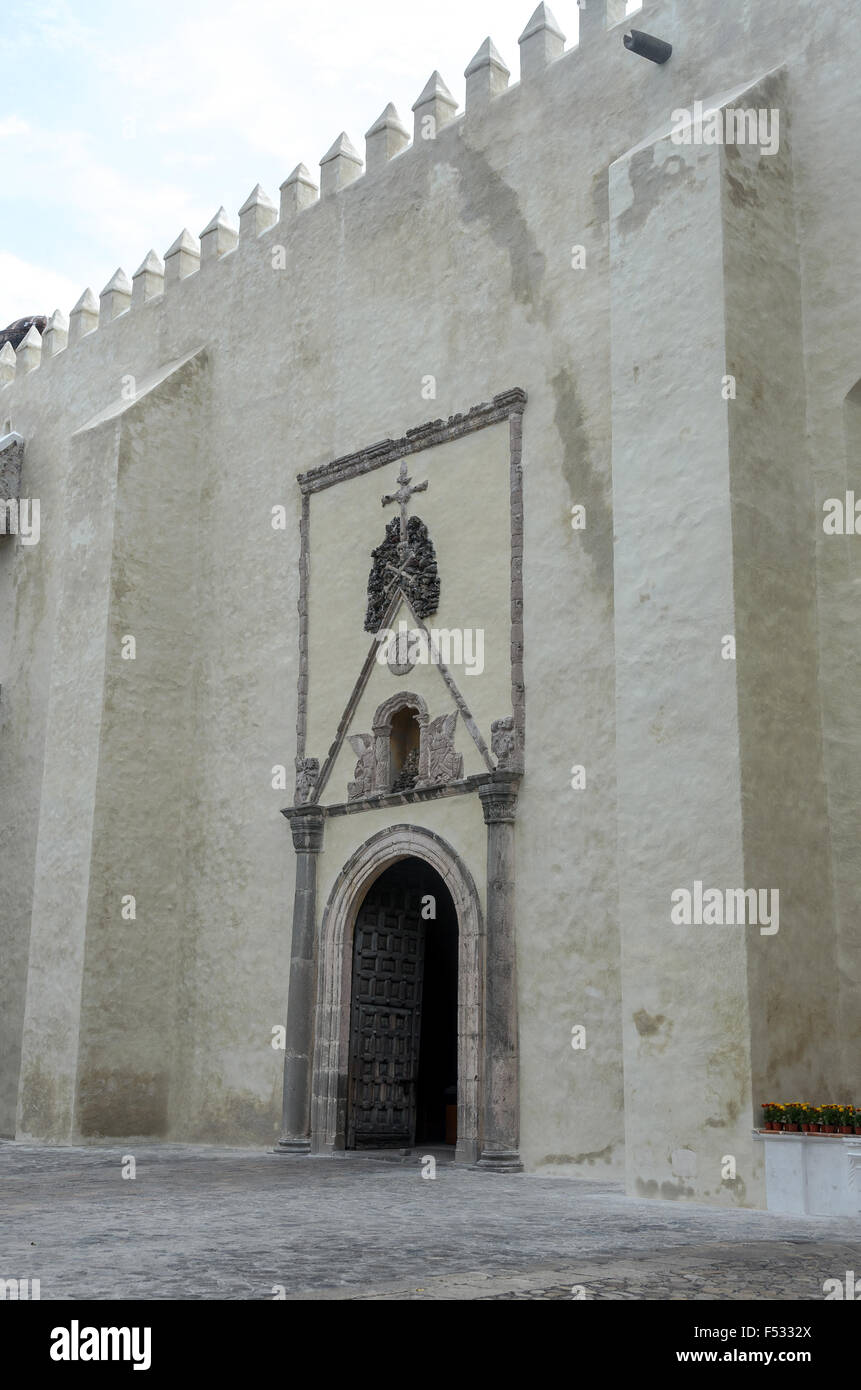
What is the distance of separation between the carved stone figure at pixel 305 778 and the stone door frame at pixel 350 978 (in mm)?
934

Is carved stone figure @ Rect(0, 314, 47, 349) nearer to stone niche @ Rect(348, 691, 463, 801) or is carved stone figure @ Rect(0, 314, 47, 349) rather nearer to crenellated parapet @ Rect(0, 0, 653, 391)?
crenellated parapet @ Rect(0, 0, 653, 391)

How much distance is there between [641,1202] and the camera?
361 inches

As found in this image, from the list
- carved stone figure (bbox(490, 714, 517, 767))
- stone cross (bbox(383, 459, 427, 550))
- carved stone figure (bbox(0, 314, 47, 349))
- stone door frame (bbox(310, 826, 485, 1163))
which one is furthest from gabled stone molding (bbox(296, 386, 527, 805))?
carved stone figure (bbox(0, 314, 47, 349))

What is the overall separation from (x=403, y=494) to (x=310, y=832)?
10.6 ft

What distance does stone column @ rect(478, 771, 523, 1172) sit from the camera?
11227mm

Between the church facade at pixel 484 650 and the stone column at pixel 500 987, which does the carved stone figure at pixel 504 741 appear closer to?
the church facade at pixel 484 650

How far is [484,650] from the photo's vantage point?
1248 cm

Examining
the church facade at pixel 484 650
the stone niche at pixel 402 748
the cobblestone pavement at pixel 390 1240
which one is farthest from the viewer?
the stone niche at pixel 402 748

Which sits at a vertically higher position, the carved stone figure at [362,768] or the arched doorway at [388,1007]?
the carved stone figure at [362,768]

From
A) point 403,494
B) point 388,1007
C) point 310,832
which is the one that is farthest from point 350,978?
point 403,494

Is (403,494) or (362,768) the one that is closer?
(362,768)

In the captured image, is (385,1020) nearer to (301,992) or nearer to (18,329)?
(301,992)

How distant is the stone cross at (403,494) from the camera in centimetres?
1344

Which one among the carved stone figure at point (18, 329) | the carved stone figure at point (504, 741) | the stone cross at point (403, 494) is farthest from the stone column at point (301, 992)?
the carved stone figure at point (18, 329)
